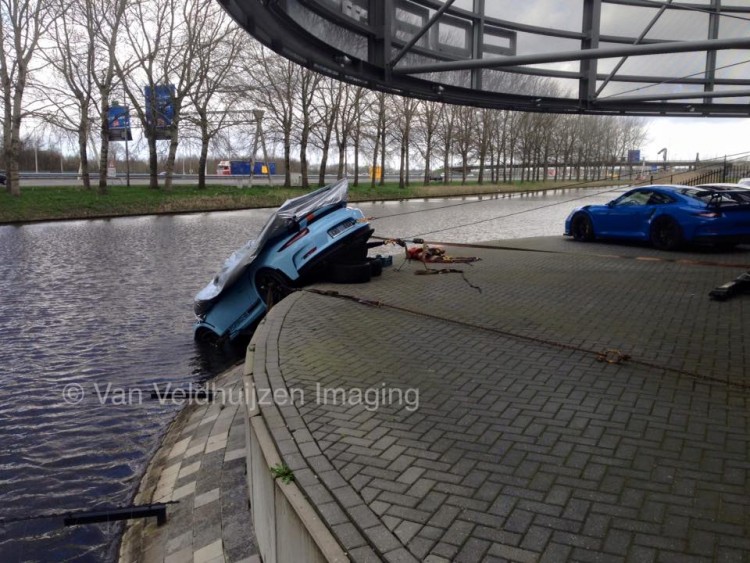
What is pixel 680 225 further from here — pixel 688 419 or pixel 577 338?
pixel 688 419

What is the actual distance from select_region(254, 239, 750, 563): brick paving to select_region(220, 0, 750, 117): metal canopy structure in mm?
3044

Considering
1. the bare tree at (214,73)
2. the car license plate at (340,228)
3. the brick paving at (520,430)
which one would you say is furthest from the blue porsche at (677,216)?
the bare tree at (214,73)

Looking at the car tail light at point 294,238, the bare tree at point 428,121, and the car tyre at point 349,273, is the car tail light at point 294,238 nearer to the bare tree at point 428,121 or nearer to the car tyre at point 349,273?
the car tyre at point 349,273

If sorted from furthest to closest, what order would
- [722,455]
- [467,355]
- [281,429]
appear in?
1. [467,355]
2. [281,429]
3. [722,455]

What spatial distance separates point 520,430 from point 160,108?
132 ft

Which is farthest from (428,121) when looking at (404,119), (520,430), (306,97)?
(520,430)

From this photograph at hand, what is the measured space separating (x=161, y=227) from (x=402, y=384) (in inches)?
901

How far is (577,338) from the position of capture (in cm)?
659

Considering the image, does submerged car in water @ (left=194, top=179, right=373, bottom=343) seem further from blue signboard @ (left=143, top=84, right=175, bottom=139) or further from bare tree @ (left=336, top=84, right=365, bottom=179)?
bare tree @ (left=336, top=84, right=365, bottom=179)

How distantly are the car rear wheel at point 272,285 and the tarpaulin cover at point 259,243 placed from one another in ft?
1.29

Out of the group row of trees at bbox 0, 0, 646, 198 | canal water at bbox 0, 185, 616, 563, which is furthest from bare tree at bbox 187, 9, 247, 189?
canal water at bbox 0, 185, 616, 563

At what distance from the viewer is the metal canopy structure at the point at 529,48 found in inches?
265

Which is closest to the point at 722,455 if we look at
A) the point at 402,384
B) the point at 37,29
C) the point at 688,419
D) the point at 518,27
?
the point at 688,419

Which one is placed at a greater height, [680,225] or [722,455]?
[680,225]
